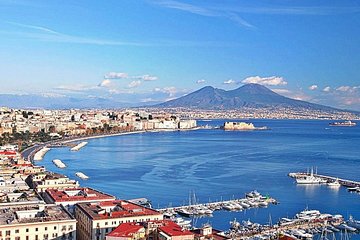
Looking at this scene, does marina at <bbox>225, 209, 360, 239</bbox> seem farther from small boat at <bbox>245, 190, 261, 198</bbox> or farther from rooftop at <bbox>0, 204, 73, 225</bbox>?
rooftop at <bbox>0, 204, 73, 225</bbox>

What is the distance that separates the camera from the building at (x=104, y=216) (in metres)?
6.33

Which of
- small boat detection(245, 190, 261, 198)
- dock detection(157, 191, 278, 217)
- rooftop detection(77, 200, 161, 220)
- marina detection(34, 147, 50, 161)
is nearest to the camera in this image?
rooftop detection(77, 200, 161, 220)

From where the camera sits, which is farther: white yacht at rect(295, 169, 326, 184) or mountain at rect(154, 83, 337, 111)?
mountain at rect(154, 83, 337, 111)

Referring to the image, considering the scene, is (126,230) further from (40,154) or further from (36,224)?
(40,154)

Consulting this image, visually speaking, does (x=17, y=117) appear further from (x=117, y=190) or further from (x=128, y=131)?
(x=117, y=190)

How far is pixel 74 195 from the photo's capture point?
813 cm

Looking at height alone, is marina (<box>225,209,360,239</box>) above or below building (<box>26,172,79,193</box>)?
below

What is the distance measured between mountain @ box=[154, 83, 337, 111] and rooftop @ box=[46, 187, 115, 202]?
111727 mm

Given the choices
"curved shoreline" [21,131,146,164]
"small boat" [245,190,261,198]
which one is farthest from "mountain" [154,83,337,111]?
"small boat" [245,190,261,198]

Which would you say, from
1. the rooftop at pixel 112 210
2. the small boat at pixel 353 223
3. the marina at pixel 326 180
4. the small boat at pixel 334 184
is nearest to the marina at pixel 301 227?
the small boat at pixel 353 223

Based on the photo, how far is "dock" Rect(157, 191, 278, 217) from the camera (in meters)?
10.8

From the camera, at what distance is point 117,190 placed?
13328mm

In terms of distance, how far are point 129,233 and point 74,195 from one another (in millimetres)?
3051

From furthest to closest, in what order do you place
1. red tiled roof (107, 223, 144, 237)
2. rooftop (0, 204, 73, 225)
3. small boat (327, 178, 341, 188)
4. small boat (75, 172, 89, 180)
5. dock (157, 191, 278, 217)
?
small boat (75, 172, 89, 180)
small boat (327, 178, 341, 188)
dock (157, 191, 278, 217)
rooftop (0, 204, 73, 225)
red tiled roof (107, 223, 144, 237)
